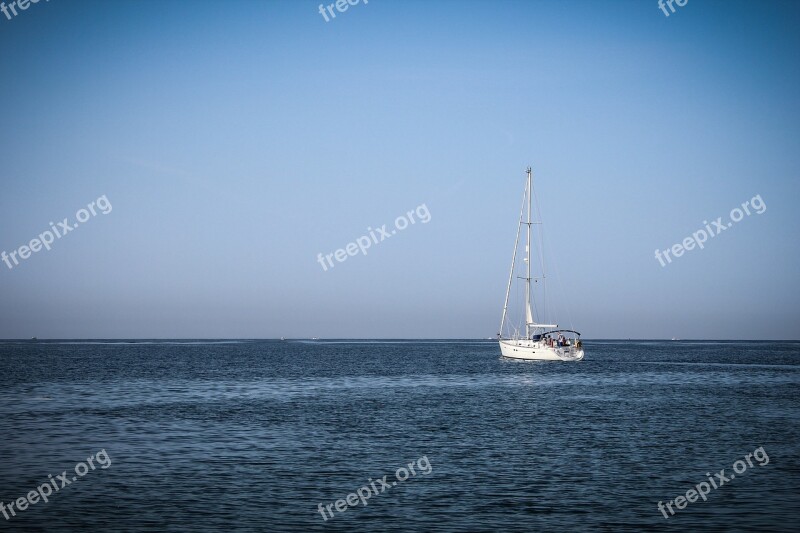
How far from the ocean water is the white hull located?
140 feet

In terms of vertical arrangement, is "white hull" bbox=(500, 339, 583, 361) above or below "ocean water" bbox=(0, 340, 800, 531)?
above

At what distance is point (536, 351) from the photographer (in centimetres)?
10738

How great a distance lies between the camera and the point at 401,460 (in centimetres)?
3306

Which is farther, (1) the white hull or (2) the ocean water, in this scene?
(1) the white hull

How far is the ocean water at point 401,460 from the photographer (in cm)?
2348

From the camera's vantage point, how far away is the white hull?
107 metres

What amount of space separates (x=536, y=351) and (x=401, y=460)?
7712cm

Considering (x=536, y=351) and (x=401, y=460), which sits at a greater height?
(x=536, y=351)

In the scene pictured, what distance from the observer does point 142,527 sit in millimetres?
22094

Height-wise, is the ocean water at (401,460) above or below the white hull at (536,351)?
below

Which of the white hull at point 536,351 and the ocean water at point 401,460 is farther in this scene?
the white hull at point 536,351

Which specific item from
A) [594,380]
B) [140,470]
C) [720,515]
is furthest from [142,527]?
[594,380]

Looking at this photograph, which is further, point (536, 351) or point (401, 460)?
point (536, 351)

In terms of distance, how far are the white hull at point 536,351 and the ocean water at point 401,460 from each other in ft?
140
